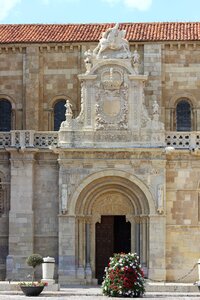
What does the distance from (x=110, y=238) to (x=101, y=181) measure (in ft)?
10.6

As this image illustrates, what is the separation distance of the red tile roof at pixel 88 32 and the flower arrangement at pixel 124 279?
15954 millimetres

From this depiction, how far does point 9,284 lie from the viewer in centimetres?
4266

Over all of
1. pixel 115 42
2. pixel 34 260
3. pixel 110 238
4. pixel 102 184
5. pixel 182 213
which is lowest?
pixel 34 260

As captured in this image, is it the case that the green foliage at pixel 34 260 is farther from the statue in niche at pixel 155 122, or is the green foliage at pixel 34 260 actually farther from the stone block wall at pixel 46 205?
the statue in niche at pixel 155 122

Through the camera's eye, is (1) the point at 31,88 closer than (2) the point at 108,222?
No

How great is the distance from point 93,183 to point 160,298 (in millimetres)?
10506

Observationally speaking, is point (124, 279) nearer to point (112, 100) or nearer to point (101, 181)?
point (101, 181)

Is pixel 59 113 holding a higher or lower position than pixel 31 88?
lower

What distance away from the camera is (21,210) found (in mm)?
48531

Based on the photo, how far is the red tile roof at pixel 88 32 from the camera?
5200cm

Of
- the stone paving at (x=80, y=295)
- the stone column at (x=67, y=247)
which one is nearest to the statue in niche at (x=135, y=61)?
the stone column at (x=67, y=247)

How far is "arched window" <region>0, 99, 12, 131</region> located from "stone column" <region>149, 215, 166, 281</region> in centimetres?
1001

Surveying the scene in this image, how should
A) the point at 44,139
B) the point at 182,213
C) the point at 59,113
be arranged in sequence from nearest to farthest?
the point at 182,213 → the point at 44,139 → the point at 59,113

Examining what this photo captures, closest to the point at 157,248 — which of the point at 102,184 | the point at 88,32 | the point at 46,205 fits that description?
the point at 102,184
